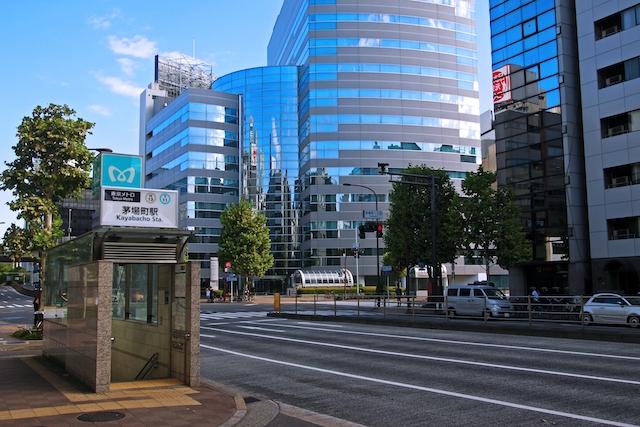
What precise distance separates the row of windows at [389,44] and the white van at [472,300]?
6148 centimetres

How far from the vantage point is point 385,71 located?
8488cm

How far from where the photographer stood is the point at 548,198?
3972 cm

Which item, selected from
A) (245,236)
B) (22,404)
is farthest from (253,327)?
(245,236)

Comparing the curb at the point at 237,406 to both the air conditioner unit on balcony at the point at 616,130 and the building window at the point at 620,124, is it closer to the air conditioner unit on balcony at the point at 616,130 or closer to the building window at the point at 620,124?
the building window at the point at 620,124

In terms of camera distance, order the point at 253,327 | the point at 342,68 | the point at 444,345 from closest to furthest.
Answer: the point at 444,345
the point at 253,327
the point at 342,68

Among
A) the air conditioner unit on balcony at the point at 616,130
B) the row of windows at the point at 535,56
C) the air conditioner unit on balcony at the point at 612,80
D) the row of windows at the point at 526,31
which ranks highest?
the row of windows at the point at 526,31

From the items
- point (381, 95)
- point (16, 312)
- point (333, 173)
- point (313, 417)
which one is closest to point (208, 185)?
point (333, 173)

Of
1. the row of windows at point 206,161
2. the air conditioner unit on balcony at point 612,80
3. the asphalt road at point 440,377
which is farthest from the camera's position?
the row of windows at point 206,161

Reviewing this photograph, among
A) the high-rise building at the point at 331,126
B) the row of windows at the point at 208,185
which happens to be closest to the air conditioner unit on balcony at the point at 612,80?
the high-rise building at the point at 331,126

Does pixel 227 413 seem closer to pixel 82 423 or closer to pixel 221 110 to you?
pixel 82 423

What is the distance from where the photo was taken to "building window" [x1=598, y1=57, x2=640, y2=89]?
34.9 m

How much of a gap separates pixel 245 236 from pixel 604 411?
184 ft

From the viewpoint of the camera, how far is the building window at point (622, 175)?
34.9 m

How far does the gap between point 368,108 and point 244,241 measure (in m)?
31.6
